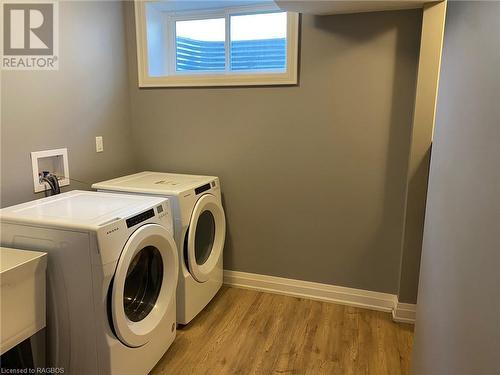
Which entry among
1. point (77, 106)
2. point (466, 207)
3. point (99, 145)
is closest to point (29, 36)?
point (77, 106)

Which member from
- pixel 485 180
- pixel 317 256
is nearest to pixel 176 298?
pixel 317 256

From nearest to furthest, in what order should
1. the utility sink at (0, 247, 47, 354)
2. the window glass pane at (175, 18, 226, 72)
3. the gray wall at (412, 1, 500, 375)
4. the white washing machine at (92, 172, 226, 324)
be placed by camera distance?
the gray wall at (412, 1, 500, 375), the utility sink at (0, 247, 47, 354), the white washing machine at (92, 172, 226, 324), the window glass pane at (175, 18, 226, 72)

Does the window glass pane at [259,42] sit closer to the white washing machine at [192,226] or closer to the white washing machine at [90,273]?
the white washing machine at [192,226]

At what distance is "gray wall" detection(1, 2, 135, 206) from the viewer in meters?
1.93

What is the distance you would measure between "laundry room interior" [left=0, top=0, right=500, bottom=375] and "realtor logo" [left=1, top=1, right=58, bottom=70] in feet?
0.04

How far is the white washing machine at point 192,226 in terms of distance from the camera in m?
2.16

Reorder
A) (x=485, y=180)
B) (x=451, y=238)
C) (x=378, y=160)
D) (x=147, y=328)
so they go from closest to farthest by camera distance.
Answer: (x=485, y=180)
(x=451, y=238)
(x=147, y=328)
(x=378, y=160)

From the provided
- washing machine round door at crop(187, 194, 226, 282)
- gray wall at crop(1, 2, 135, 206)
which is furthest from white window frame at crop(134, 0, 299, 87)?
washing machine round door at crop(187, 194, 226, 282)

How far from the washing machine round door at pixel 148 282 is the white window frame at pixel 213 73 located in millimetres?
1251

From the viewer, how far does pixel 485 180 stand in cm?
74

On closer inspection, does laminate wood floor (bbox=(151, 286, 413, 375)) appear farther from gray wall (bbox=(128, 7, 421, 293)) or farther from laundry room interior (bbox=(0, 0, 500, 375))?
gray wall (bbox=(128, 7, 421, 293))

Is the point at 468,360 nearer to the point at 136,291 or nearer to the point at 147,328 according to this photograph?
the point at 147,328

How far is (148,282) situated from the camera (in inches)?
77.3

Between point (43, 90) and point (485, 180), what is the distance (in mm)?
2200
